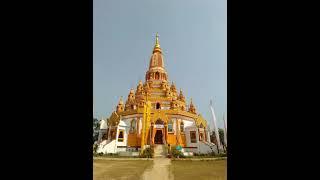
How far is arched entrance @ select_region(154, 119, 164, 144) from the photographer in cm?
2050

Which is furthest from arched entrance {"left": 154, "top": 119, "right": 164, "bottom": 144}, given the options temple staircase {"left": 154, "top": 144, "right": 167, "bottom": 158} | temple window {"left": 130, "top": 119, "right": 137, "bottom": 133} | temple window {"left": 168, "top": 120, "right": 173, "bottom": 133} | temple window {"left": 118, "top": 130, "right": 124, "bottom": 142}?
temple window {"left": 118, "top": 130, "right": 124, "bottom": 142}

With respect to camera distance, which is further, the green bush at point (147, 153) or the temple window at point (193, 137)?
the temple window at point (193, 137)

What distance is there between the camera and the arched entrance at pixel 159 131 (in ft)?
67.3

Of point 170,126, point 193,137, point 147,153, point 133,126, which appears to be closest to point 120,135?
point 133,126

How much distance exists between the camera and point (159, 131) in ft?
68.0

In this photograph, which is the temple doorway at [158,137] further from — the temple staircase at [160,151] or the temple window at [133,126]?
the temple window at [133,126]

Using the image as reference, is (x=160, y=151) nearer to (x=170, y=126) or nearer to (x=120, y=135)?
(x=170, y=126)

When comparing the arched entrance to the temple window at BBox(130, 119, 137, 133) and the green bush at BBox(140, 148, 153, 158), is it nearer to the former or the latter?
the temple window at BBox(130, 119, 137, 133)

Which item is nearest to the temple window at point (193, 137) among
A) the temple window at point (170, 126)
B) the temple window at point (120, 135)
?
the temple window at point (170, 126)

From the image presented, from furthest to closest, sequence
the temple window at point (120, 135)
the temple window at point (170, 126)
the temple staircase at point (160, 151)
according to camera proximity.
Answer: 1. the temple window at point (170, 126)
2. the temple window at point (120, 135)
3. the temple staircase at point (160, 151)

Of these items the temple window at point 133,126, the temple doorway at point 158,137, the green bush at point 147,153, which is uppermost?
Answer: the temple window at point 133,126

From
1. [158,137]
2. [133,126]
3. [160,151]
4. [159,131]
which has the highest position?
[133,126]
